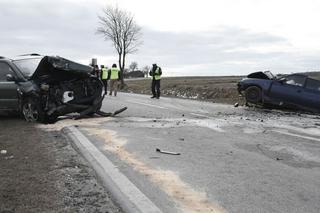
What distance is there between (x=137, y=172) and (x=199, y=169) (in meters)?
0.88

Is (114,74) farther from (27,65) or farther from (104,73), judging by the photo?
(27,65)

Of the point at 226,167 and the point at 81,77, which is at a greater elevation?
the point at 81,77

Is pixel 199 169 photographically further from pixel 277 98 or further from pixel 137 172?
pixel 277 98

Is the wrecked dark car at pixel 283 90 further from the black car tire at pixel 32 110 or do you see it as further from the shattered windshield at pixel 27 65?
the black car tire at pixel 32 110

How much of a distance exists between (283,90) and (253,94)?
4.30 feet

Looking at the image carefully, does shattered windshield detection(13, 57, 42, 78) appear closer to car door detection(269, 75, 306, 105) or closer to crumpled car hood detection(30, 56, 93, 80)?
crumpled car hood detection(30, 56, 93, 80)

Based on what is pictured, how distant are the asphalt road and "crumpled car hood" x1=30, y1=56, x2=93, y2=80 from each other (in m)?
1.62

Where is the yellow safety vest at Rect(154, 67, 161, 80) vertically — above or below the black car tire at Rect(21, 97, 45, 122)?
above

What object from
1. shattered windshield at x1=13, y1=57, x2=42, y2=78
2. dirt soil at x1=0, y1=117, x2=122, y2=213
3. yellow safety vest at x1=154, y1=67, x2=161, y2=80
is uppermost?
shattered windshield at x1=13, y1=57, x2=42, y2=78

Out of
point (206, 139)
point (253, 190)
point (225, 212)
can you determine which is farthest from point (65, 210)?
point (206, 139)

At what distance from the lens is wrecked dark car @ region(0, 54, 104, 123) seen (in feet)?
40.0

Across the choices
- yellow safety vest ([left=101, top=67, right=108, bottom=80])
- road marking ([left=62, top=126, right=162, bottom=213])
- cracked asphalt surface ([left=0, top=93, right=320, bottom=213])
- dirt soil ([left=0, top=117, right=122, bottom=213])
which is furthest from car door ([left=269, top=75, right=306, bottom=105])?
yellow safety vest ([left=101, top=67, right=108, bottom=80])

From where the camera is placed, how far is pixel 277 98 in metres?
17.7

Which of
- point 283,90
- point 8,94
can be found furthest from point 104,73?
point 8,94
